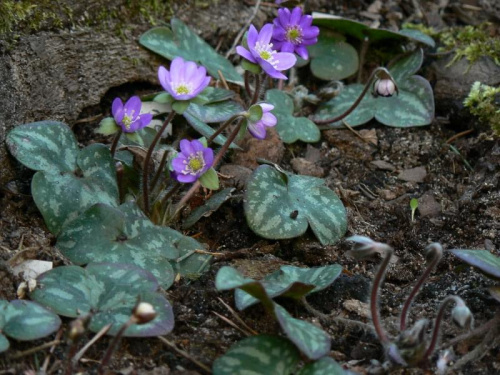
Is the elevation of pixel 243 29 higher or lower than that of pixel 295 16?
lower

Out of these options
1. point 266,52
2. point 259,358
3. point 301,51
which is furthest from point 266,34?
point 259,358

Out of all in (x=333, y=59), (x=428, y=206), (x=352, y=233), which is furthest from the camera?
(x=333, y=59)

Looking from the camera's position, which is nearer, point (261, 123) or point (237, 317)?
point (237, 317)

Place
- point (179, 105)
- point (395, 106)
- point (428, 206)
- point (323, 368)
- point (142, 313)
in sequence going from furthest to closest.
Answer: point (395, 106) → point (428, 206) → point (179, 105) → point (323, 368) → point (142, 313)

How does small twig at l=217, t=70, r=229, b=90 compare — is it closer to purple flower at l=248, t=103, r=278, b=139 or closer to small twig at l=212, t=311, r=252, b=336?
purple flower at l=248, t=103, r=278, b=139

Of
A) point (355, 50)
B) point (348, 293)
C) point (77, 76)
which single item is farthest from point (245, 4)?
point (348, 293)

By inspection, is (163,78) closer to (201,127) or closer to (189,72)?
(189,72)

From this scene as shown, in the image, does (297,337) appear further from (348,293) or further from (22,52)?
(22,52)

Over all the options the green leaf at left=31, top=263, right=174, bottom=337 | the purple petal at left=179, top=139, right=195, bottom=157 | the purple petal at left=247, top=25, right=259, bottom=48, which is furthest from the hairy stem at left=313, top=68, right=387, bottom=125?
the green leaf at left=31, top=263, right=174, bottom=337

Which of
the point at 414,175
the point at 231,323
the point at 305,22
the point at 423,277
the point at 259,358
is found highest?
the point at 305,22
